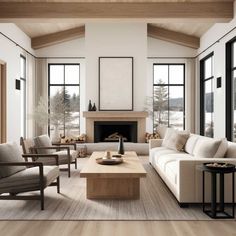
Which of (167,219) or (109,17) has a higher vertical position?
(109,17)

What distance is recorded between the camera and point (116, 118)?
400 inches

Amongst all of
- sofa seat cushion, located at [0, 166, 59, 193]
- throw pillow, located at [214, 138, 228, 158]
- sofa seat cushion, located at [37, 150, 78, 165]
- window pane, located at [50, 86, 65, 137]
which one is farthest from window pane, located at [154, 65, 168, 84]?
sofa seat cushion, located at [0, 166, 59, 193]

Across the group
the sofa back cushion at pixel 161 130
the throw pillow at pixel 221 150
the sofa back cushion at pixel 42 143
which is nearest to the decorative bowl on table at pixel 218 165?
the throw pillow at pixel 221 150

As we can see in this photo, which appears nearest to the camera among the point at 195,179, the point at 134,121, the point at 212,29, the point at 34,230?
the point at 34,230

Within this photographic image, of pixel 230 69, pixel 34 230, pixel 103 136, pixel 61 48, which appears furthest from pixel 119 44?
pixel 34 230

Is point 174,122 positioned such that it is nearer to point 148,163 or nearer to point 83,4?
point 148,163

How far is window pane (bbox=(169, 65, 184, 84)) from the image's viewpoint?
1152cm

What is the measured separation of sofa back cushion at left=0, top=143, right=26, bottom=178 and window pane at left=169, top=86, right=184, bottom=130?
→ 753cm

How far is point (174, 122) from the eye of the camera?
1154 cm

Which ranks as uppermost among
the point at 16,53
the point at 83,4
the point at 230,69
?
the point at 83,4

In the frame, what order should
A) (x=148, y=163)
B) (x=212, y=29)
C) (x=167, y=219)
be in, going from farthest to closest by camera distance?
1. (x=212, y=29)
2. (x=148, y=163)
3. (x=167, y=219)

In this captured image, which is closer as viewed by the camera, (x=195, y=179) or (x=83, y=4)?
(x=195, y=179)

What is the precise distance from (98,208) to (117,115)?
5844 millimetres

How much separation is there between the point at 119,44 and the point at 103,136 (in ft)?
9.33
